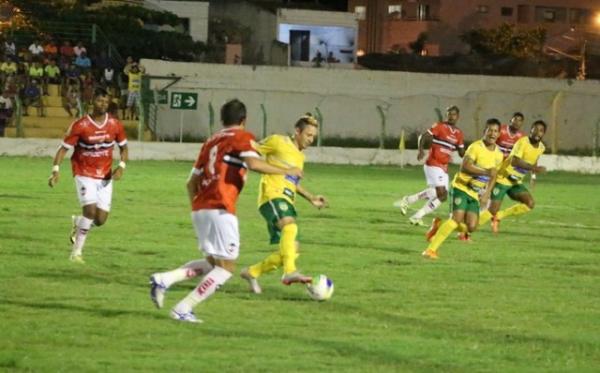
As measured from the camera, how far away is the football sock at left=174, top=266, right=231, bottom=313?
40.4 feet

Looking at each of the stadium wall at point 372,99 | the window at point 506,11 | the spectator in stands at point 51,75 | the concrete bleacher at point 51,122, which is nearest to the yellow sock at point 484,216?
the stadium wall at point 372,99

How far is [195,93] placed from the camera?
49.2m

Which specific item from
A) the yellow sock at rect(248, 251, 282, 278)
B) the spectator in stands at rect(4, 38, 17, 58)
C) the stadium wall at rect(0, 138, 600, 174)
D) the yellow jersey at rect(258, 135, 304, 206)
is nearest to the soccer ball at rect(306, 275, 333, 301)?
the yellow sock at rect(248, 251, 282, 278)

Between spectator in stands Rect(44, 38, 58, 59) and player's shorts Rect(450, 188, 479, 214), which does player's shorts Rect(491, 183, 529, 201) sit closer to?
player's shorts Rect(450, 188, 479, 214)

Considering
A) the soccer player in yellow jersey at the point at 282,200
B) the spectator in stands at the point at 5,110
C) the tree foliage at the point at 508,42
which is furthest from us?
the tree foliage at the point at 508,42

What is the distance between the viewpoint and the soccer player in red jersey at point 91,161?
17.6 meters

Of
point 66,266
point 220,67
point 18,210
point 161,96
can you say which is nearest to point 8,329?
point 66,266

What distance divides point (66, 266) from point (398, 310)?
15.2ft

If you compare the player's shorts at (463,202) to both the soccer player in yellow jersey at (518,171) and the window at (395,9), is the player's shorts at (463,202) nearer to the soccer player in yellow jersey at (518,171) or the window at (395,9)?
the soccer player in yellow jersey at (518,171)

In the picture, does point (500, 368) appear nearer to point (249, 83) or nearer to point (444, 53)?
point (249, 83)

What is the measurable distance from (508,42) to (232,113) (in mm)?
72837

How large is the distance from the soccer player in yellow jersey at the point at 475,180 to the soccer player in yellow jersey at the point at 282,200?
4710 mm

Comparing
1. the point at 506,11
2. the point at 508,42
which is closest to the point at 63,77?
the point at 508,42

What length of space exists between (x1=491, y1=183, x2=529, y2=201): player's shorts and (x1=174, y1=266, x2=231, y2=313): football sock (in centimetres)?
1221
